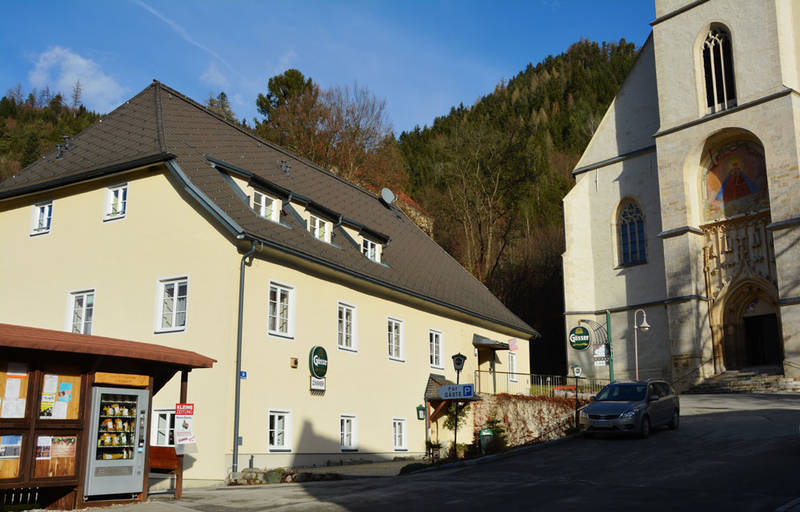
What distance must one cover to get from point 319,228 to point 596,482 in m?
12.4

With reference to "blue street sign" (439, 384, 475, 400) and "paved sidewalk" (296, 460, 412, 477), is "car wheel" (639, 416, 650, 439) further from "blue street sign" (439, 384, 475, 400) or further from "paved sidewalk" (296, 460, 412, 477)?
"paved sidewalk" (296, 460, 412, 477)


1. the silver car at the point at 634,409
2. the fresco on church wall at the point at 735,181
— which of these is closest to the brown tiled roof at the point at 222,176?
the silver car at the point at 634,409

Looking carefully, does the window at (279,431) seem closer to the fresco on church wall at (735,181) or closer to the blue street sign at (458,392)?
the blue street sign at (458,392)

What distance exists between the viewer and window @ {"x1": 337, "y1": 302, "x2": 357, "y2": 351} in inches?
875

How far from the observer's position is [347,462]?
2136 centimetres

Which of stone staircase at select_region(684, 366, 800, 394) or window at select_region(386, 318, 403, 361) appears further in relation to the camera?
stone staircase at select_region(684, 366, 800, 394)

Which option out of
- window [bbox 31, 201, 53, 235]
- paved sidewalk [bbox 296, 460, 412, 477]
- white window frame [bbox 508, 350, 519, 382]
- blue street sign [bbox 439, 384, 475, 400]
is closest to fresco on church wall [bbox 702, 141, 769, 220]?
white window frame [bbox 508, 350, 519, 382]

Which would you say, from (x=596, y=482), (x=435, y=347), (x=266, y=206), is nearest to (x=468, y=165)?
(x=435, y=347)

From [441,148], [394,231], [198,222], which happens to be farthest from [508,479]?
[441,148]

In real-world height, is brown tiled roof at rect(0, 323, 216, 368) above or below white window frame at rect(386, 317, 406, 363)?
below

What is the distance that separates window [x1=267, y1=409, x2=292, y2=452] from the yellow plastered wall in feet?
0.65

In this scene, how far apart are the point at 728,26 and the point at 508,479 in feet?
104

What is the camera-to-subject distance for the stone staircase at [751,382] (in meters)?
33.3

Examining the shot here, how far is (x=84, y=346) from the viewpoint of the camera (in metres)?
11.6
